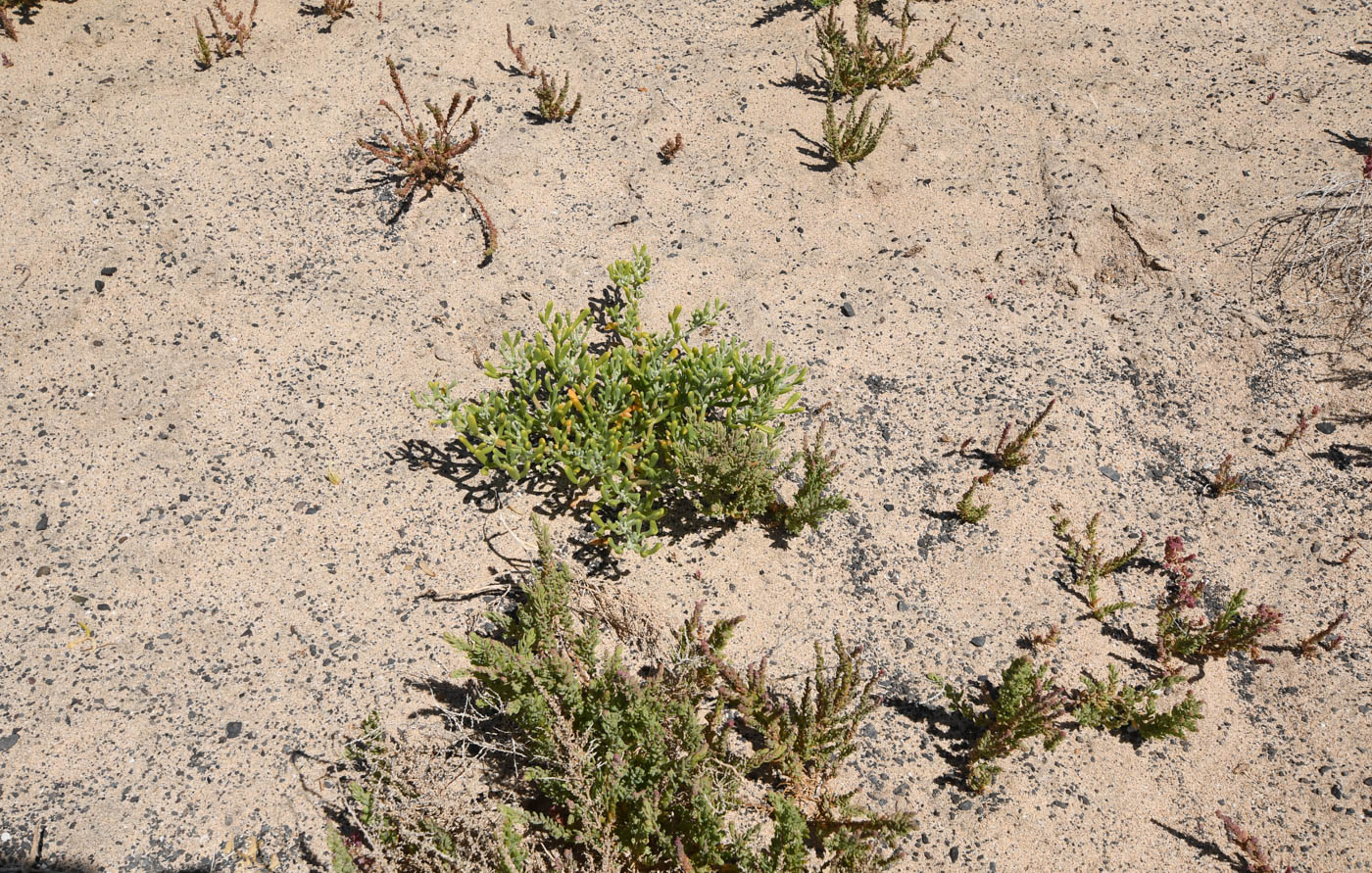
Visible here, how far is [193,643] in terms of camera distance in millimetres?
3506

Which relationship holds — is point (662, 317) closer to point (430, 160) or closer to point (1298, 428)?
point (430, 160)

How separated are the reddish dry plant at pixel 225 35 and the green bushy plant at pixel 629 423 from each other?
354cm

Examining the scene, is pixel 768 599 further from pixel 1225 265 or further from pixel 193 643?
pixel 1225 265

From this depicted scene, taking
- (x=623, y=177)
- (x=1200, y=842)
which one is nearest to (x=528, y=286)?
(x=623, y=177)

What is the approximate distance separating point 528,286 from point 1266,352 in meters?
Result: 4.08

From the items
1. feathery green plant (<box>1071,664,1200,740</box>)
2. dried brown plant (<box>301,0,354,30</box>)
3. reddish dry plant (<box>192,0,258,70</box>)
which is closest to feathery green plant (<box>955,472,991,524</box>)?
feathery green plant (<box>1071,664,1200,740</box>)

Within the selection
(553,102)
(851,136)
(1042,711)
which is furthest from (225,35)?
(1042,711)

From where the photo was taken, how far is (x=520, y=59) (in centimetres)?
575

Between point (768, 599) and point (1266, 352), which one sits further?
point (1266, 352)

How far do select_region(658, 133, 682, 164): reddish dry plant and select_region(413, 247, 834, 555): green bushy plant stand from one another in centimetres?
177

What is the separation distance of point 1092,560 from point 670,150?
11.2 feet

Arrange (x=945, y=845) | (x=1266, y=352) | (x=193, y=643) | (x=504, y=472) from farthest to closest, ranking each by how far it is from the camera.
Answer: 1. (x=1266, y=352)
2. (x=504, y=472)
3. (x=193, y=643)
4. (x=945, y=845)

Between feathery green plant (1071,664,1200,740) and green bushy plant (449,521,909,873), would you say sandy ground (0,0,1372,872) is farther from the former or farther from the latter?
green bushy plant (449,521,909,873)

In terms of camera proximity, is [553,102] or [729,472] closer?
[729,472]
